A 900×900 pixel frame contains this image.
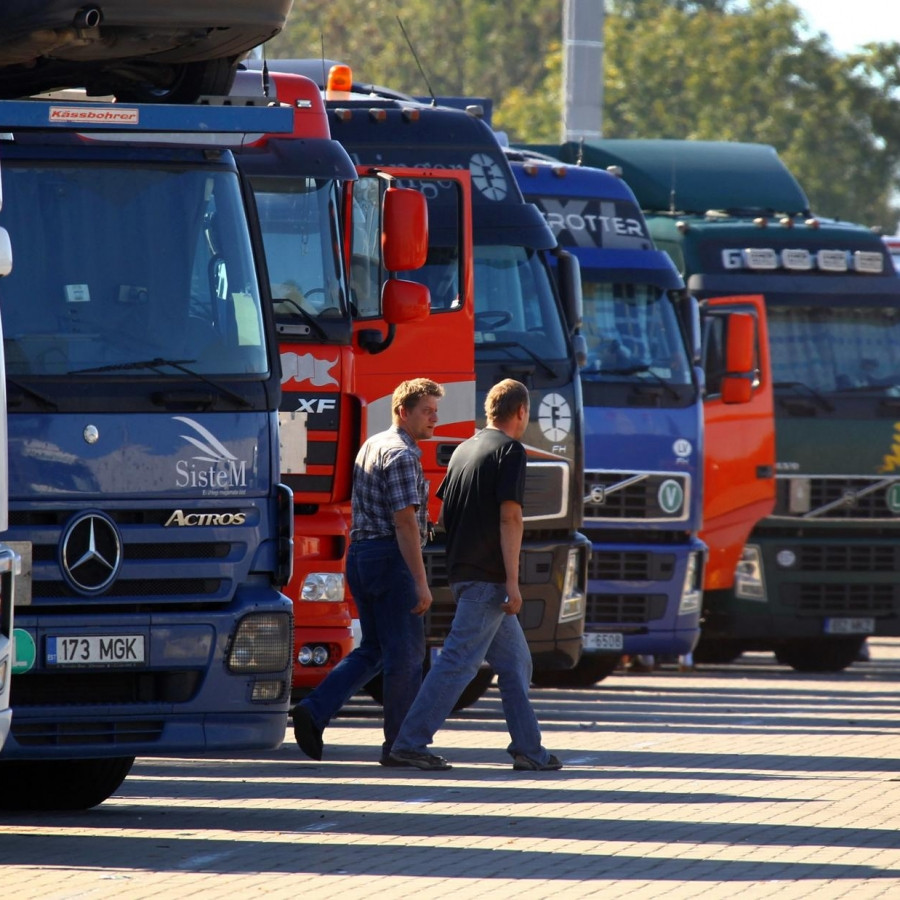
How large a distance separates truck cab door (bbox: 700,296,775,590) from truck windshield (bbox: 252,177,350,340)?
5.70 meters

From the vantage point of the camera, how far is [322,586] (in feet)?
40.3

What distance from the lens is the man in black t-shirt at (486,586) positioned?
1127 cm

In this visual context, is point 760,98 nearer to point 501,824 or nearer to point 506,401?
point 506,401

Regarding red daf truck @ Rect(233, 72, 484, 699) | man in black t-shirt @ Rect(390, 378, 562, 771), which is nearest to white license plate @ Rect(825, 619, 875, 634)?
red daf truck @ Rect(233, 72, 484, 699)

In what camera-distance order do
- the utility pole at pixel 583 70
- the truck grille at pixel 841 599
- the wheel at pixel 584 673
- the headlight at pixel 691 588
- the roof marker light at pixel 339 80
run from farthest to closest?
1. the utility pole at pixel 583 70
2. the truck grille at pixel 841 599
3. the wheel at pixel 584 673
4. the headlight at pixel 691 588
5. the roof marker light at pixel 339 80

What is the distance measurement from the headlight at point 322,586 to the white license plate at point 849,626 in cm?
738

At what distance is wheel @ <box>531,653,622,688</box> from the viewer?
17625mm

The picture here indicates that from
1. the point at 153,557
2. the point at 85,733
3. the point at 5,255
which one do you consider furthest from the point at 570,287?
the point at 5,255

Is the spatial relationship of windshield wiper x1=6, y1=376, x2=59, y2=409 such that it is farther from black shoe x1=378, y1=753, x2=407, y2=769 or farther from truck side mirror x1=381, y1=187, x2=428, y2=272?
black shoe x1=378, y1=753, x2=407, y2=769

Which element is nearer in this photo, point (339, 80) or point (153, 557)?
point (153, 557)

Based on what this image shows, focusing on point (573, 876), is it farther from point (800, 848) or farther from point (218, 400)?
point (218, 400)

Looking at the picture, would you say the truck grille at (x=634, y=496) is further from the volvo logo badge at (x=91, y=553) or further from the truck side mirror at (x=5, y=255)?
the truck side mirror at (x=5, y=255)

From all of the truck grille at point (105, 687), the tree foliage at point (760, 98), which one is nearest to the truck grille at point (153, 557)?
the truck grille at point (105, 687)

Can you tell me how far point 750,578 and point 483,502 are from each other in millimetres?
7506
